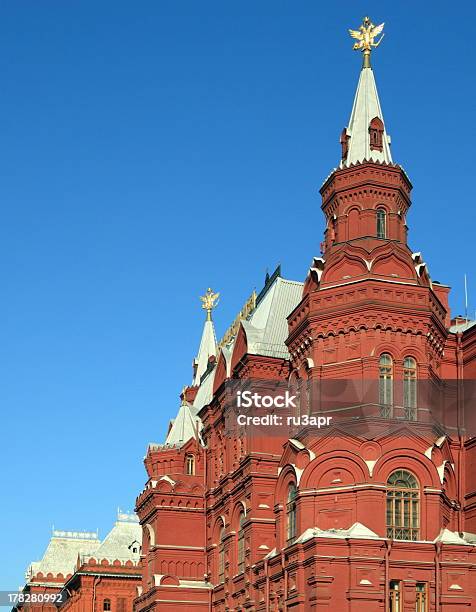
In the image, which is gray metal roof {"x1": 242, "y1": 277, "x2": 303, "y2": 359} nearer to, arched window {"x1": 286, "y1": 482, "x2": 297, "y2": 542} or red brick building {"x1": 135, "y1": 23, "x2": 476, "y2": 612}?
red brick building {"x1": 135, "y1": 23, "x2": 476, "y2": 612}

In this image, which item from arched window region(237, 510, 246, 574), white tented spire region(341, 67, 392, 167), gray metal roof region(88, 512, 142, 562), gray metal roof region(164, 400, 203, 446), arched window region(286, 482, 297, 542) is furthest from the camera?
gray metal roof region(88, 512, 142, 562)

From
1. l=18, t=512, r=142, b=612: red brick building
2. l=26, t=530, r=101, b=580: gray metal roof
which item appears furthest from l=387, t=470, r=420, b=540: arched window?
l=26, t=530, r=101, b=580: gray metal roof

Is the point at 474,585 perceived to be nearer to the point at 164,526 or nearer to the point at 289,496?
the point at 289,496

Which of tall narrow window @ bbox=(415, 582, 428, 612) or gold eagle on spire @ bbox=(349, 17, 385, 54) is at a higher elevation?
gold eagle on spire @ bbox=(349, 17, 385, 54)

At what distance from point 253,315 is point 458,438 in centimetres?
1553

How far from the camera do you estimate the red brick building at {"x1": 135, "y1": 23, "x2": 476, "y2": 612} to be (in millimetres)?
42312

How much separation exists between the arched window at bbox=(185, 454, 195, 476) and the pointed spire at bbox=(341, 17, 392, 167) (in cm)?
2108

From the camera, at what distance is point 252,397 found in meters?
53.2

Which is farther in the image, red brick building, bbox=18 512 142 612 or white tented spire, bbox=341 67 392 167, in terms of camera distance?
red brick building, bbox=18 512 142 612

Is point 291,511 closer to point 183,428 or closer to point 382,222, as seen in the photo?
point 382,222

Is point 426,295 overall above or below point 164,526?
above

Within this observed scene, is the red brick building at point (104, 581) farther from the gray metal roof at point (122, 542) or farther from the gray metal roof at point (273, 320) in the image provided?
the gray metal roof at point (273, 320)

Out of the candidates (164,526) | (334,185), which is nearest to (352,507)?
(334,185)

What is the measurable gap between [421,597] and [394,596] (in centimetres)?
118
